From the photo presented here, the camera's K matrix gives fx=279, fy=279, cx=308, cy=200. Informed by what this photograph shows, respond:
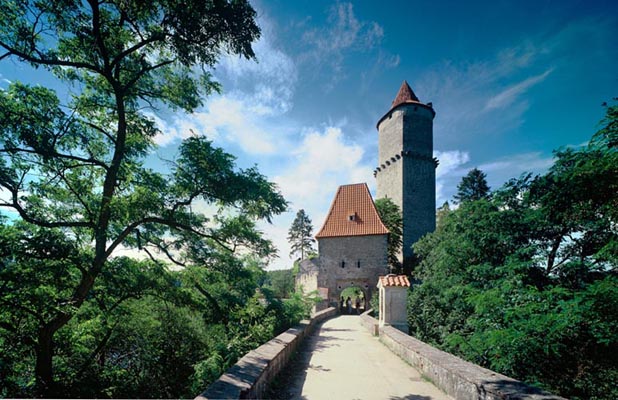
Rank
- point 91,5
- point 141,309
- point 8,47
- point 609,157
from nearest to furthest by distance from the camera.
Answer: point 609,157 → point 8,47 → point 91,5 → point 141,309

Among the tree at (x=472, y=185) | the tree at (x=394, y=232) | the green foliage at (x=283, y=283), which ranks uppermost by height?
the tree at (x=472, y=185)

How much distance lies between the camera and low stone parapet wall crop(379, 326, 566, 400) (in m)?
3.13

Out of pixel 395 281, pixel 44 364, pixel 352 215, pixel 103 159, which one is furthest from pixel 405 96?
pixel 44 364

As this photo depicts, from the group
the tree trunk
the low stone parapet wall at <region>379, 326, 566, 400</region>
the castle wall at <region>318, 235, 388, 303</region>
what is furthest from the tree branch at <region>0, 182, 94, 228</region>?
the castle wall at <region>318, 235, 388, 303</region>

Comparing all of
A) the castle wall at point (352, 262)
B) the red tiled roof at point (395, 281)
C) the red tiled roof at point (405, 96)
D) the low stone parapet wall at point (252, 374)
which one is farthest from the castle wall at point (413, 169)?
the low stone parapet wall at point (252, 374)

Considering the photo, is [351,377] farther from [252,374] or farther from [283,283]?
[283,283]

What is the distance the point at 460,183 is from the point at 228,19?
31.7 m

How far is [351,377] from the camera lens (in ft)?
17.0

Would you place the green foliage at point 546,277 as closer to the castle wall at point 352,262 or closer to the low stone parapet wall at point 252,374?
the low stone parapet wall at point 252,374

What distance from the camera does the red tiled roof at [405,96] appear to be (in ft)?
96.7

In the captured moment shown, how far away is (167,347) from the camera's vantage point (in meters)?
6.95

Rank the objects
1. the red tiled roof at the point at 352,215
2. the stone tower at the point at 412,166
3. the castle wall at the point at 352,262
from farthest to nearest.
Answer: the stone tower at the point at 412,166
the red tiled roof at the point at 352,215
the castle wall at the point at 352,262

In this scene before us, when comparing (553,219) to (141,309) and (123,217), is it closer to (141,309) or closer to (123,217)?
(123,217)

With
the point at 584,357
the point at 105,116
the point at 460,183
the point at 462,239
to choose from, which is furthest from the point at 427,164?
the point at 105,116
